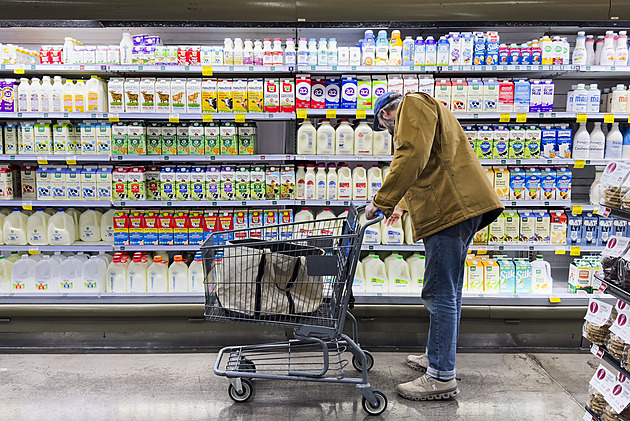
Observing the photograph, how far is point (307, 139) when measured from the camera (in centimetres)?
397

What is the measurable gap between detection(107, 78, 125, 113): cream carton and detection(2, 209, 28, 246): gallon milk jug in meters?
1.09

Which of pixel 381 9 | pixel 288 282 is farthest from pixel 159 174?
pixel 381 9

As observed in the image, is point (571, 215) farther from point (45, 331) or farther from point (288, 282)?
point (45, 331)

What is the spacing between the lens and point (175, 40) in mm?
4441

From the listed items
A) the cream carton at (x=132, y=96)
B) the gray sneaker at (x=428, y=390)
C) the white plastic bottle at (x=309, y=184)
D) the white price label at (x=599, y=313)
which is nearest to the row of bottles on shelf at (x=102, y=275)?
the white plastic bottle at (x=309, y=184)

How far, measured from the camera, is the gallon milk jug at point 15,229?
4086mm

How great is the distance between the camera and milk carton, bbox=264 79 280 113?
3.93 meters

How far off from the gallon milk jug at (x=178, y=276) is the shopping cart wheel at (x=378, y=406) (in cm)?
168

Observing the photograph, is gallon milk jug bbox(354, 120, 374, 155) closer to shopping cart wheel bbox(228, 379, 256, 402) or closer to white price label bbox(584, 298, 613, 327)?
shopping cart wheel bbox(228, 379, 256, 402)

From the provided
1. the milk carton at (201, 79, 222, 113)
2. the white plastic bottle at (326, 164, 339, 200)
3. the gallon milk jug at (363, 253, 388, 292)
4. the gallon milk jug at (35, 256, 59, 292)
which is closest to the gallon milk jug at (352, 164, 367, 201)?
the white plastic bottle at (326, 164, 339, 200)

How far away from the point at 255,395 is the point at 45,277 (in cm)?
196

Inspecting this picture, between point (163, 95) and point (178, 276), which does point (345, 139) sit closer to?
point (163, 95)

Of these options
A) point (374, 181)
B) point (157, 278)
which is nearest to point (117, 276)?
point (157, 278)

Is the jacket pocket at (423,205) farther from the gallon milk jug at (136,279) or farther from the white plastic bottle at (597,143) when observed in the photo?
the gallon milk jug at (136,279)
